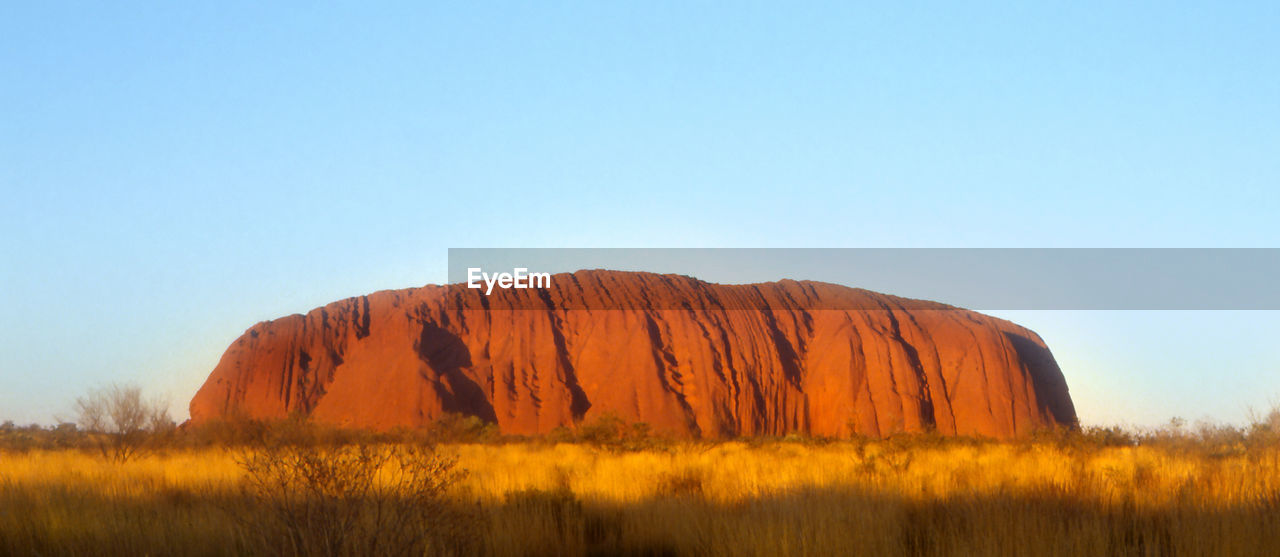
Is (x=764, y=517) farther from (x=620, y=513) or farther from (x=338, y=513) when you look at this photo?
(x=338, y=513)

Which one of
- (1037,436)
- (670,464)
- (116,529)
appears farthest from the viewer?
(1037,436)

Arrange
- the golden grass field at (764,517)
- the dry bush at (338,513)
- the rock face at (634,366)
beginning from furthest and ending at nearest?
the rock face at (634,366) < the golden grass field at (764,517) < the dry bush at (338,513)

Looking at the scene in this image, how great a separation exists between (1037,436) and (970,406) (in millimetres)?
24710

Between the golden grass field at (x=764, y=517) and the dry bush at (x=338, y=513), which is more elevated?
the dry bush at (x=338, y=513)

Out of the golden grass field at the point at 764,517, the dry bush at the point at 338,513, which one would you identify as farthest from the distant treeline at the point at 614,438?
the dry bush at the point at 338,513

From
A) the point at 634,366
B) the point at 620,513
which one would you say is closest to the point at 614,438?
the point at 620,513

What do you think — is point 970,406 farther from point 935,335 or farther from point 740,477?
point 740,477

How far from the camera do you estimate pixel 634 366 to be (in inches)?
2010

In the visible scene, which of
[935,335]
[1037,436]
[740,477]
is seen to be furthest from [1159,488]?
[935,335]

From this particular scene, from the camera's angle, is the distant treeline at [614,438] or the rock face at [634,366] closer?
the distant treeline at [614,438]

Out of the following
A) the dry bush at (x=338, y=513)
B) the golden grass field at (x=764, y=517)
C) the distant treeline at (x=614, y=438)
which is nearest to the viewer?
the dry bush at (x=338, y=513)

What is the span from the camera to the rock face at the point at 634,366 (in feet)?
160

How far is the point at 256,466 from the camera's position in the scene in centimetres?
572

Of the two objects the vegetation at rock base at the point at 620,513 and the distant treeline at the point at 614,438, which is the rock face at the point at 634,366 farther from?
the vegetation at rock base at the point at 620,513
